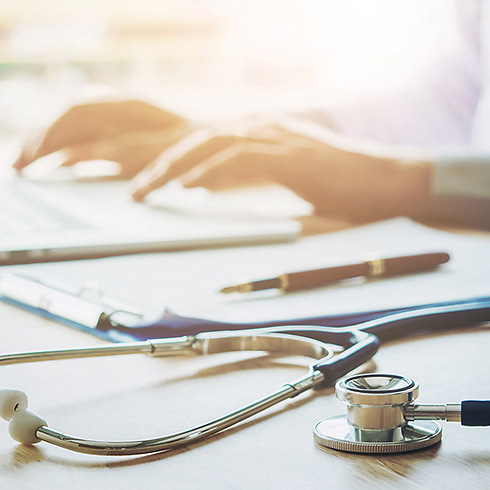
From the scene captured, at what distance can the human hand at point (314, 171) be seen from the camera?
104cm

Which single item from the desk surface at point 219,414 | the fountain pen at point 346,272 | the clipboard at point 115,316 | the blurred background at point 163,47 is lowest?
the desk surface at point 219,414

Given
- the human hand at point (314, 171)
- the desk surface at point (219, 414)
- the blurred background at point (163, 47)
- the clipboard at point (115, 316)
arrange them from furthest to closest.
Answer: the blurred background at point (163, 47) < the human hand at point (314, 171) < the clipboard at point (115, 316) < the desk surface at point (219, 414)

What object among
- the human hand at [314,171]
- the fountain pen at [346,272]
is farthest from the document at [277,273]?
the human hand at [314,171]

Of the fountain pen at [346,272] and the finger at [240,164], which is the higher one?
the finger at [240,164]

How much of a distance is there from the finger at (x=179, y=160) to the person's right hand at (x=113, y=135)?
0.27 metres

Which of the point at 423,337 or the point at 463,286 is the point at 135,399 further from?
the point at 463,286

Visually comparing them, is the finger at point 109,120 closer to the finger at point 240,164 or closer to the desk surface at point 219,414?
the finger at point 240,164

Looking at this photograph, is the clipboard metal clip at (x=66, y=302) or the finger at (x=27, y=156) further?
the finger at (x=27, y=156)

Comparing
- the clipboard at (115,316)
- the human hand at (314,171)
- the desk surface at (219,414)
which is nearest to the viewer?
the desk surface at (219,414)

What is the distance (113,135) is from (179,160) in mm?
423

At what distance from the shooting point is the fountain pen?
636mm

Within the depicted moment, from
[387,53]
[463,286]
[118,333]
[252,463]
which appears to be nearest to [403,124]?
[387,53]

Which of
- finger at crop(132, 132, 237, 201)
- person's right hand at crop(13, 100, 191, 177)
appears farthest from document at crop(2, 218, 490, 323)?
person's right hand at crop(13, 100, 191, 177)

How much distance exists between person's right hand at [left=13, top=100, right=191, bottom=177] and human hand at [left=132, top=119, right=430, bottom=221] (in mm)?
285
